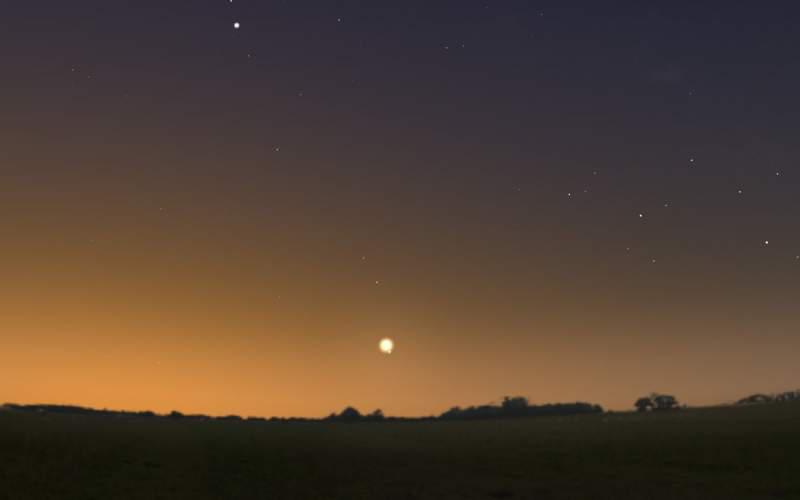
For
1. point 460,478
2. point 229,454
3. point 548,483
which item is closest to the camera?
point 548,483

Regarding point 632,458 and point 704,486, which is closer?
point 704,486

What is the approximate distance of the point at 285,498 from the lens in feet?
94.9

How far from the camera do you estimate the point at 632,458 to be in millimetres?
48312

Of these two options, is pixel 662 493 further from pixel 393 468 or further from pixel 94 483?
pixel 94 483

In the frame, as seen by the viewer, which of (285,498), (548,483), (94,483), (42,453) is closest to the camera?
(285,498)

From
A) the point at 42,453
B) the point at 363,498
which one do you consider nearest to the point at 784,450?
the point at 363,498

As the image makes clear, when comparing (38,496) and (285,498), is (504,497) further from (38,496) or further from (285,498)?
(38,496)

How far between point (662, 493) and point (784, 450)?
2490 centimetres

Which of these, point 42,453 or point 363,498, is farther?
point 42,453

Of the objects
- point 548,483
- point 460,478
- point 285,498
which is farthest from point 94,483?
point 548,483

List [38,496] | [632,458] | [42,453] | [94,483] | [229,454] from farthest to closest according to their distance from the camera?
[229,454], [632,458], [42,453], [94,483], [38,496]

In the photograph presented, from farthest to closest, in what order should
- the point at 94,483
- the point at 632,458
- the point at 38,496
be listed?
the point at 632,458
the point at 94,483
the point at 38,496

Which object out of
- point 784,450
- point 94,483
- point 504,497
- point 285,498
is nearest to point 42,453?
point 94,483

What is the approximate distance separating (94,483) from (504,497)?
18.6m
